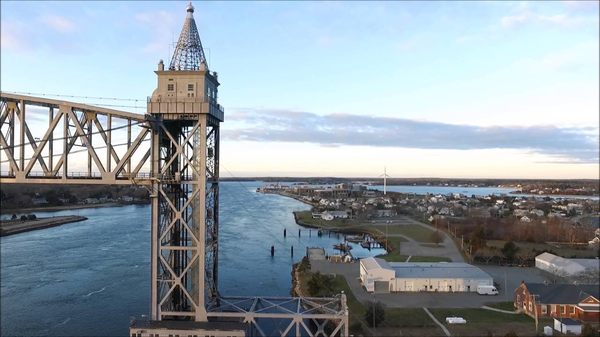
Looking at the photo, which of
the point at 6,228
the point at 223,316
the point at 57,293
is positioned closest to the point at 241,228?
the point at 6,228

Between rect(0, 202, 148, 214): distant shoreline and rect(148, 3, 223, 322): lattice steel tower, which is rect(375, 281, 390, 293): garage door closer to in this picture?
rect(148, 3, 223, 322): lattice steel tower

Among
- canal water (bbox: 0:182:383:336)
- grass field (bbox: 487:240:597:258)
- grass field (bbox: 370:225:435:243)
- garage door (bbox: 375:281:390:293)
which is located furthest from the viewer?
grass field (bbox: 370:225:435:243)

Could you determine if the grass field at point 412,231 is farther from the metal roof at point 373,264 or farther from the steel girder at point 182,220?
the steel girder at point 182,220

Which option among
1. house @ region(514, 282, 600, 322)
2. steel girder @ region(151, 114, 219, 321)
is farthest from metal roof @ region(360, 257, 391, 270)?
steel girder @ region(151, 114, 219, 321)

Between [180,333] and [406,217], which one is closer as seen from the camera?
[180,333]

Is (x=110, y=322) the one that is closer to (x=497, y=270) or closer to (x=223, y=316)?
(x=223, y=316)
